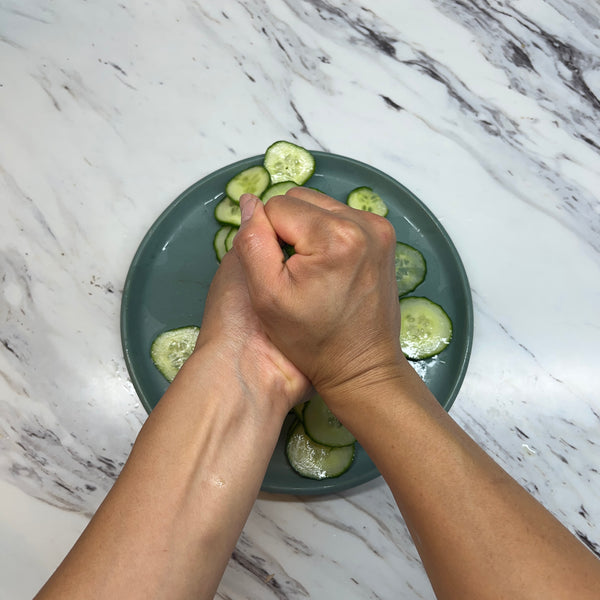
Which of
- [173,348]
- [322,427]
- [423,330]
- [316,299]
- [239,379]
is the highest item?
[316,299]

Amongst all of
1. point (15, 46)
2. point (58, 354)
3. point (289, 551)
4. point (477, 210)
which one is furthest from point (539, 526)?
point (15, 46)

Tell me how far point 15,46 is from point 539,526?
205cm

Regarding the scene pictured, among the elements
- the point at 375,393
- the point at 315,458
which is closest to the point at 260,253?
the point at 375,393

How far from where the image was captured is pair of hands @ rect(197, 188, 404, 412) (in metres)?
1.13

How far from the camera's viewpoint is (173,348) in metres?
1.55

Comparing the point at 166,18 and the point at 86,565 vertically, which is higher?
the point at 166,18

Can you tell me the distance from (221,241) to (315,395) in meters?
0.53

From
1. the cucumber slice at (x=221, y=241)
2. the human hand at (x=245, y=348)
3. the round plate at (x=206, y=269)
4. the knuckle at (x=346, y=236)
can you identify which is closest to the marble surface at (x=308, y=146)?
the round plate at (x=206, y=269)

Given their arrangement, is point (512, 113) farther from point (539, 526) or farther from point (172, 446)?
point (172, 446)

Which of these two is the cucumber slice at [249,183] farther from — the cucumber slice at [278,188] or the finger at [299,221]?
the finger at [299,221]

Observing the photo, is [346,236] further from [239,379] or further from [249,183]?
[249,183]

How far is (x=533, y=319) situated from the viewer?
1.67 metres

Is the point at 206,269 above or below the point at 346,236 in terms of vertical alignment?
below

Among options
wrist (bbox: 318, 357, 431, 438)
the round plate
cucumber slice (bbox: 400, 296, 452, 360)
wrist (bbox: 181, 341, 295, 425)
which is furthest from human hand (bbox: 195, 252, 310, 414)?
cucumber slice (bbox: 400, 296, 452, 360)
